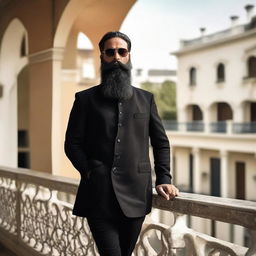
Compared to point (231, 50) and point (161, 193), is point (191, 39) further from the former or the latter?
point (161, 193)

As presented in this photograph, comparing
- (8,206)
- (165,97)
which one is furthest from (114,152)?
(165,97)

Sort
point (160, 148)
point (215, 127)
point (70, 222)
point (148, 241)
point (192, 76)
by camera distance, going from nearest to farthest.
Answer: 1. point (160, 148)
2. point (148, 241)
3. point (70, 222)
4. point (215, 127)
5. point (192, 76)

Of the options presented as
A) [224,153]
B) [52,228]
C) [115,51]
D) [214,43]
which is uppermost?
[214,43]

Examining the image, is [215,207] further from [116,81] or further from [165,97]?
[165,97]

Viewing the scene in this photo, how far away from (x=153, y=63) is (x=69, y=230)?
3146 cm

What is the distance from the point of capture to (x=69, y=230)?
2.89 meters

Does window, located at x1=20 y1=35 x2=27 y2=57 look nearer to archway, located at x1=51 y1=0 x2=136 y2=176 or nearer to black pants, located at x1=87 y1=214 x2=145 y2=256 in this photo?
archway, located at x1=51 y1=0 x2=136 y2=176

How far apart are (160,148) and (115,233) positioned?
38cm

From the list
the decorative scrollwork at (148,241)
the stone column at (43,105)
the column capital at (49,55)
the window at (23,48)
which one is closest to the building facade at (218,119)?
the window at (23,48)

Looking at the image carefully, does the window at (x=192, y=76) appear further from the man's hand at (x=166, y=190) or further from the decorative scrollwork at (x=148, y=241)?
the man's hand at (x=166, y=190)

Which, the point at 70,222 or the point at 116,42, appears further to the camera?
the point at 70,222

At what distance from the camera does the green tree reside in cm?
2705

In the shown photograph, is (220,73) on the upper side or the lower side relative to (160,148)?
upper

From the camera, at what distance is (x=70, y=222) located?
2914mm
